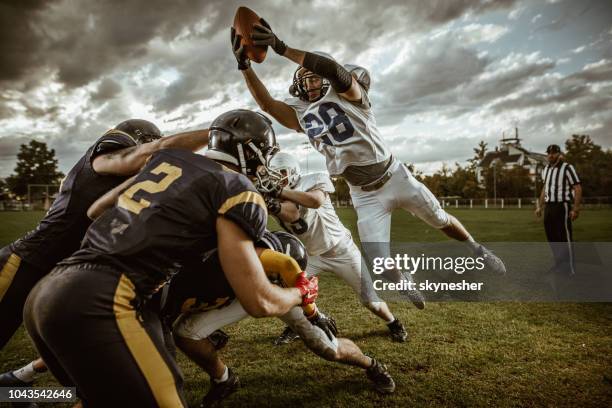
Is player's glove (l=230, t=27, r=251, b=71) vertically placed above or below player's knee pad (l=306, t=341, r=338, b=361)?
above

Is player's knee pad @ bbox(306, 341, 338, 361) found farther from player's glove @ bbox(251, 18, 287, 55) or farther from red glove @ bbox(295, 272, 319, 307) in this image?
player's glove @ bbox(251, 18, 287, 55)

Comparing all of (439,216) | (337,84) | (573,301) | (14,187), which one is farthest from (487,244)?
(14,187)

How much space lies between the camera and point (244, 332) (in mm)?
4254

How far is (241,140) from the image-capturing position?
83.7 inches

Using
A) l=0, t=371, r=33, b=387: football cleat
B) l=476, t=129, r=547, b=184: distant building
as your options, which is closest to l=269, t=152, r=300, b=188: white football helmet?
l=0, t=371, r=33, b=387: football cleat

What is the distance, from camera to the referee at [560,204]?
6.29 meters

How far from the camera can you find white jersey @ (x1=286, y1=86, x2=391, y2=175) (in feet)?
12.8

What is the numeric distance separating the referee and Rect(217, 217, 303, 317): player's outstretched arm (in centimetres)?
630

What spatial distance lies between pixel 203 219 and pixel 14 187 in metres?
63.8

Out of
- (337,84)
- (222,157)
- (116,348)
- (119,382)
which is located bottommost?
(119,382)

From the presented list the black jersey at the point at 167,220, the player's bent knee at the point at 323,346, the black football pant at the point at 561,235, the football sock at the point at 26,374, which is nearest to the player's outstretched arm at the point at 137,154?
the black jersey at the point at 167,220

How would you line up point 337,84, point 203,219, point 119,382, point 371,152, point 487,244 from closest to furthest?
1. point 119,382
2. point 203,219
3. point 337,84
4. point 371,152
5. point 487,244

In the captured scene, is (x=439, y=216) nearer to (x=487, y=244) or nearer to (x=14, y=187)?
(x=487, y=244)

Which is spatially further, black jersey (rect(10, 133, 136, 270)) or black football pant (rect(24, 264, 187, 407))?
black jersey (rect(10, 133, 136, 270))
